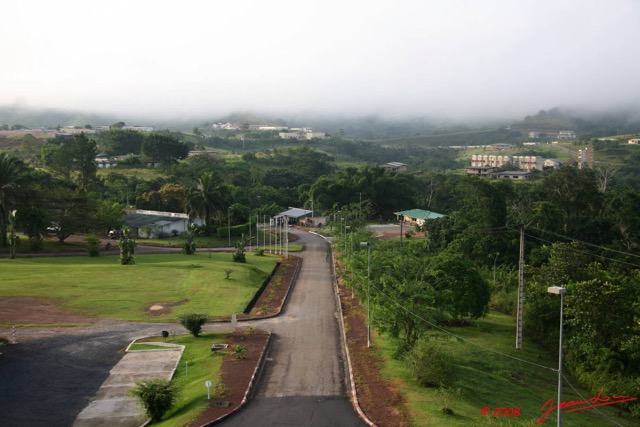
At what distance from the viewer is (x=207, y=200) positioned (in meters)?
78.8

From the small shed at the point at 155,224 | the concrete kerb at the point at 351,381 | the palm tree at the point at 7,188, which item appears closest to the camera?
the concrete kerb at the point at 351,381

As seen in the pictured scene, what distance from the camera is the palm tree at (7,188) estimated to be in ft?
185

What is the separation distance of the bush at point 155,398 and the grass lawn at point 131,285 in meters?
15.1

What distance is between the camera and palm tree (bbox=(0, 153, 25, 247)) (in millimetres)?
56406

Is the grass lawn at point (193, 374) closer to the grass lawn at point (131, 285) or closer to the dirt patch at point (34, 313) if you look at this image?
the grass lawn at point (131, 285)

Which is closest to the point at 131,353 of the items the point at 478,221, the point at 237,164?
the point at 478,221

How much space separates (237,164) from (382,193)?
159 feet

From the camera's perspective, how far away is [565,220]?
7531cm

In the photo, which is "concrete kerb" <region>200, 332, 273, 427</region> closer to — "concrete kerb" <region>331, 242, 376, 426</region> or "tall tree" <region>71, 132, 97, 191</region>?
"concrete kerb" <region>331, 242, 376, 426</region>

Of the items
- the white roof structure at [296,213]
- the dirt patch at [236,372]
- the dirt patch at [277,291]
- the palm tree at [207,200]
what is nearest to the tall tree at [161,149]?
the white roof structure at [296,213]

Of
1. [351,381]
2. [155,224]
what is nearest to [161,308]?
[351,381]

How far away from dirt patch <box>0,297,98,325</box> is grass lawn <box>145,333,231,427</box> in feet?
25.9

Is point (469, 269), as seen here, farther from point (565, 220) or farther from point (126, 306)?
point (565, 220)

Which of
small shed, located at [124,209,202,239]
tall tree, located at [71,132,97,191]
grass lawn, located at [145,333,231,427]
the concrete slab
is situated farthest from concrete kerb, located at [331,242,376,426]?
tall tree, located at [71,132,97,191]
